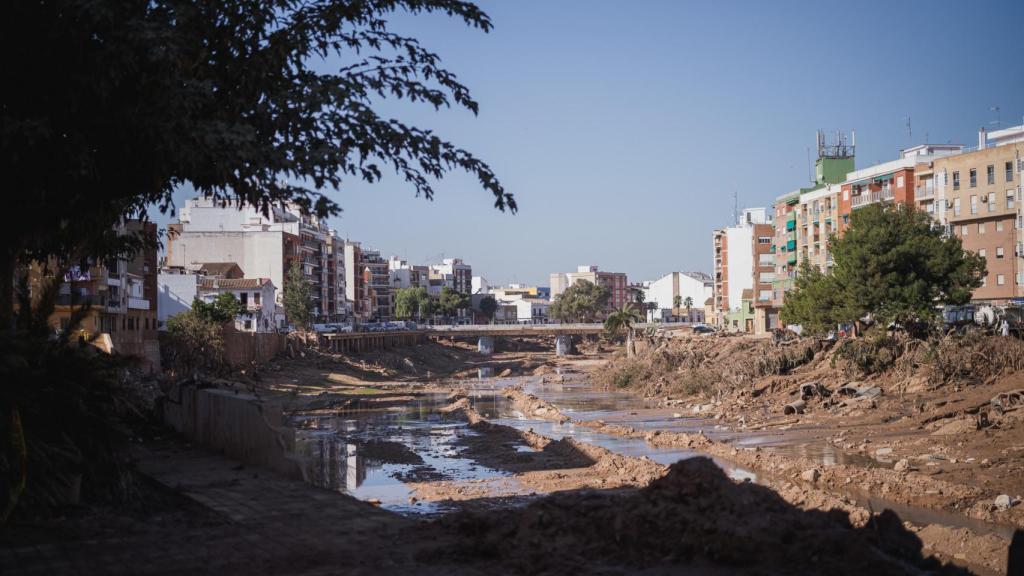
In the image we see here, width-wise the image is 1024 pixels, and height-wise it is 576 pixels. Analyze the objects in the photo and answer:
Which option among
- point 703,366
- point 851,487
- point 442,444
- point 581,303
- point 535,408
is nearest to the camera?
point 851,487

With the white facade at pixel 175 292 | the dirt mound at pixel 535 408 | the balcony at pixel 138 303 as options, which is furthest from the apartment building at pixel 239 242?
the dirt mound at pixel 535 408

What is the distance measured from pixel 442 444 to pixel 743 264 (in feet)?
340

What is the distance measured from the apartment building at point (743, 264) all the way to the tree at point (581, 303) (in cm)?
4215

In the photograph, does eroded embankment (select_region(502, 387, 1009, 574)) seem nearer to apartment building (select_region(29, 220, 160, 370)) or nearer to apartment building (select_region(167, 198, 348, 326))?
apartment building (select_region(29, 220, 160, 370))

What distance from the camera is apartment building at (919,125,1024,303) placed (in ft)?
209

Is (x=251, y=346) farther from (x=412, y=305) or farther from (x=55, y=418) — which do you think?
(x=412, y=305)

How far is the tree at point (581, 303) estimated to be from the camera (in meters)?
185

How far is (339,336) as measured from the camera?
9662 centimetres

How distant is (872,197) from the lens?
3187 inches

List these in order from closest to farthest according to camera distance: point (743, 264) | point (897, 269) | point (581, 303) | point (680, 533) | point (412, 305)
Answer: point (680, 533) → point (897, 269) → point (743, 264) → point (412, 305) → point (581, 303)

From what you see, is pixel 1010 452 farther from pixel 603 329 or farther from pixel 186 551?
pixel 603 329

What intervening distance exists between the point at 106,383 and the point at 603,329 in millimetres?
117541

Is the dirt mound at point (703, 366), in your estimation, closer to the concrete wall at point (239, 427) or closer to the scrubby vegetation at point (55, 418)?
the concrete wall at point (239, 427)

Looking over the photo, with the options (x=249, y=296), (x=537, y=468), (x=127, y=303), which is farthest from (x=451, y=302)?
(x=537, y=468)
